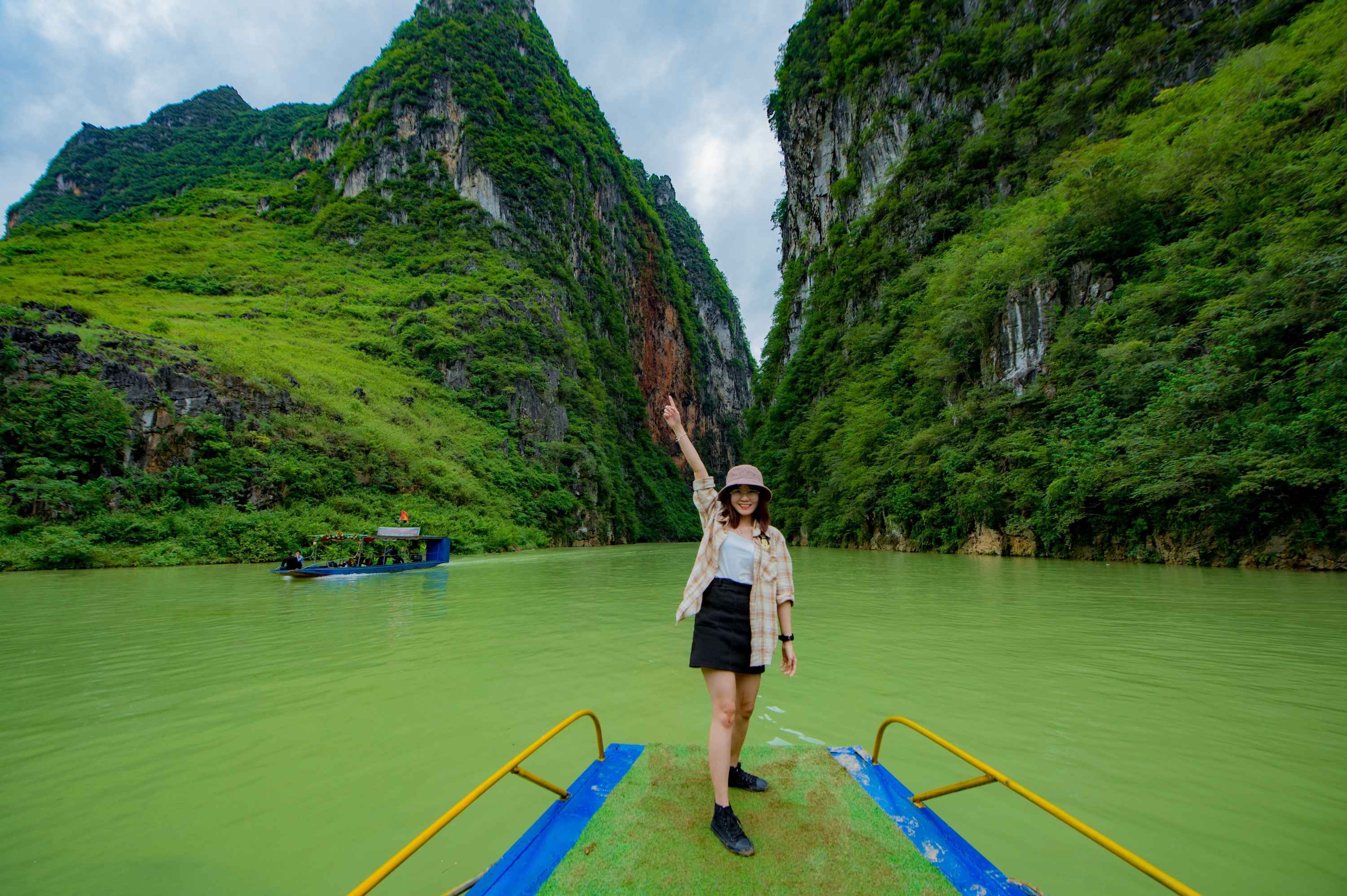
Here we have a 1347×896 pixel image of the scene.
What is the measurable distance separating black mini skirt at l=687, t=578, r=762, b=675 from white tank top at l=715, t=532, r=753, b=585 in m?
0.03

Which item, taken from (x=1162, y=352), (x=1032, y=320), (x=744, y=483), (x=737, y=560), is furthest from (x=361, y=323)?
(x=737, y=560)

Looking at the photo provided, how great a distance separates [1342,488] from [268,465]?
29.0 metres

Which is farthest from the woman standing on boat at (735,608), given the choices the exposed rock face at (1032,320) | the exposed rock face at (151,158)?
the exposed rock face at (151,158)

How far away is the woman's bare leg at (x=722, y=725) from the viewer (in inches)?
86.5

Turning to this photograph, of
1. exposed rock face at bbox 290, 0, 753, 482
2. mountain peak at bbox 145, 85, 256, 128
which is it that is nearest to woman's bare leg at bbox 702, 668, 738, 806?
exposed rock face at bbox 290, 0, 753, 482

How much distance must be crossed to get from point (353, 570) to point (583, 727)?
1319 cm

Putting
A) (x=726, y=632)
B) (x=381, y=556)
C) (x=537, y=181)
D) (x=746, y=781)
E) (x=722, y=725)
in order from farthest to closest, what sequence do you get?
1. (x=537, y=181)
2. (x=381, y=556)
3. (x=746, y=781)
4. (x=726, y=632)
5. (x=722, y=725)

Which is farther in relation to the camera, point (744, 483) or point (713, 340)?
point (713, 340)

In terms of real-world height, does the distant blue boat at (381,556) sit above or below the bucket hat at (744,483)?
below

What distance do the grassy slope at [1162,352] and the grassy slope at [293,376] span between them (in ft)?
64.2

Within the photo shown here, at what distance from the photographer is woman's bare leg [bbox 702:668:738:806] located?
2197 mm

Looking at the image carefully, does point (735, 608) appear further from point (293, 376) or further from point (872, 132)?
point (872, 132)

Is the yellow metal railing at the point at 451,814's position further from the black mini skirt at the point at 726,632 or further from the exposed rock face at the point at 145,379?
the exposed rock face at the point at 145,379

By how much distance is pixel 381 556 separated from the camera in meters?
16.7
